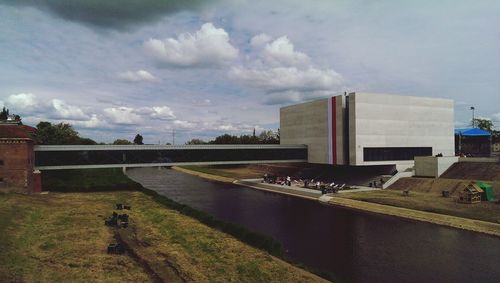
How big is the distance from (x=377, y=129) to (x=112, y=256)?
2395 inches

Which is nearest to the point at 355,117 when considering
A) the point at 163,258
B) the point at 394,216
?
the point at 394,216

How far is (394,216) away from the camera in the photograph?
46.5 meters

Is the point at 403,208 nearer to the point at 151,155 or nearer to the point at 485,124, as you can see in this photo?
the point at 151,155

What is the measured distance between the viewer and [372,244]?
1336 inches

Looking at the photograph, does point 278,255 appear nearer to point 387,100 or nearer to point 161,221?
point 161,221

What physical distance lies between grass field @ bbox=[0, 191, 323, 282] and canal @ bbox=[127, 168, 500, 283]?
5.05 m

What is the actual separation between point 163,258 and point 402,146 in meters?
63.8

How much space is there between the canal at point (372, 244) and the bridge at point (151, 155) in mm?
24045

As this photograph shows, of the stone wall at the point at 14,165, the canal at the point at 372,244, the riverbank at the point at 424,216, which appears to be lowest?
the canal at the point at 372,244

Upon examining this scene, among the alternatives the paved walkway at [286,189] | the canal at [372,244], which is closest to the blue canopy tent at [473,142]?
the paved walkway at [286,189]

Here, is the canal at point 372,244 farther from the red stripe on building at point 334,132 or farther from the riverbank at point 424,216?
the red stripe on building at point 334,132

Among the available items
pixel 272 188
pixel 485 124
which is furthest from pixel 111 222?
pixel 485 124

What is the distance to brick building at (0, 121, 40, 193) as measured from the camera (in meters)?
52.4

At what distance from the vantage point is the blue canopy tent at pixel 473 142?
88.4 m
